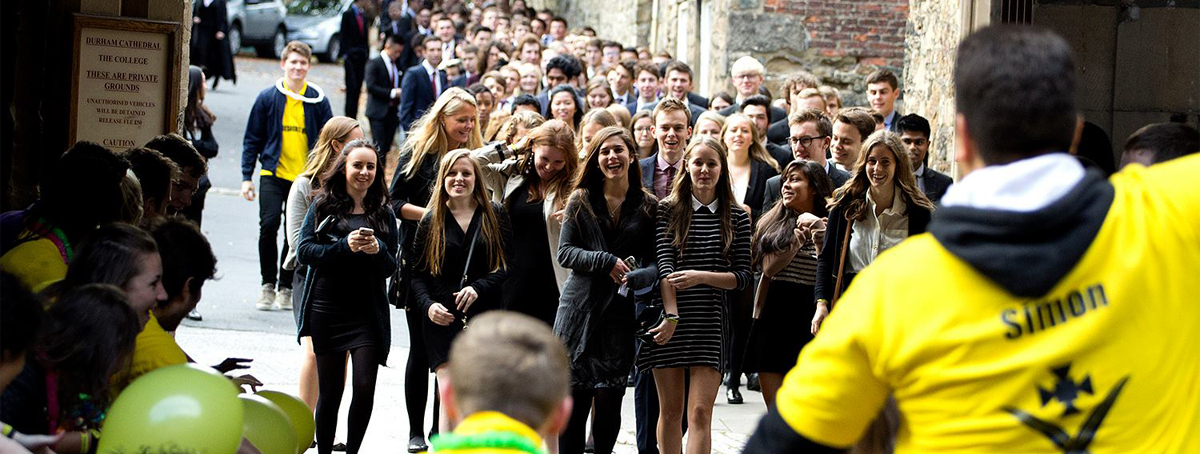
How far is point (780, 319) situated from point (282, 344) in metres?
4.07

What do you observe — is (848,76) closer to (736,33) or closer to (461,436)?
(736,33)

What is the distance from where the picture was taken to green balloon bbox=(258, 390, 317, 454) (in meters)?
4.86

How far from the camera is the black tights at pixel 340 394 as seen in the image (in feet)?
22.1

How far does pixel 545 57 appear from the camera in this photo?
16.1 meters

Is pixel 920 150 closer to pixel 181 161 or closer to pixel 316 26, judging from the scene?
pixel 181 161

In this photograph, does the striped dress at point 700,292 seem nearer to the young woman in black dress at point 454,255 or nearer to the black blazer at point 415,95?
the young woman in black dress at point 454,255

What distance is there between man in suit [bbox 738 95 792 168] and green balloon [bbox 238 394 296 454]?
17.6 ft

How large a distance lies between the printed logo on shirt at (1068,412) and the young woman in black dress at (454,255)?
15.7 feet

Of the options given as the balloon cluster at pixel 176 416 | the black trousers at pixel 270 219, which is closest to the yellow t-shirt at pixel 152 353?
the balloon cluster at pixel 176 416

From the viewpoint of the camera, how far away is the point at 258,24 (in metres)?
29.3

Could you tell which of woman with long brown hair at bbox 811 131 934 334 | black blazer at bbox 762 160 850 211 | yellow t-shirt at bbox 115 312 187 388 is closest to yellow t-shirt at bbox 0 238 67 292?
yellow t-shirt at bbox 115 312 187 388

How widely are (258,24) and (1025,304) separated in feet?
93.7

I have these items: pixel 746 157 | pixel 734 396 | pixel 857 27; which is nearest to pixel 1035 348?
pixel 746 157

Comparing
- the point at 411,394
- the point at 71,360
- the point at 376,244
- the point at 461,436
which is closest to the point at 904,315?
the point at 461,436
